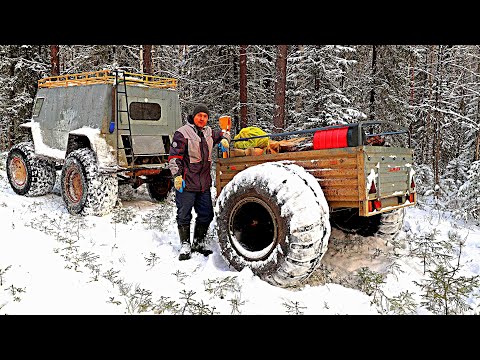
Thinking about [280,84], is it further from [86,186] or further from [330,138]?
[330,138]

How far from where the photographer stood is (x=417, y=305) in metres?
3.67

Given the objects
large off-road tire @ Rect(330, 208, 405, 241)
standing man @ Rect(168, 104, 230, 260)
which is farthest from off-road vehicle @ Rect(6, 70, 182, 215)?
large off-road tire @ Rect(330, 208, 405, 241)

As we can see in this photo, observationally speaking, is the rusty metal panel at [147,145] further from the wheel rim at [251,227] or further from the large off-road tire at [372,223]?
the large off-road tire at [372,223]

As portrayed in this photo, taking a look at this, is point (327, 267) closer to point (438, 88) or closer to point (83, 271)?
point (83, 271)

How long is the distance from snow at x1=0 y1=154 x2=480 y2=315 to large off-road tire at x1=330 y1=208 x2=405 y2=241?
12 centimetres

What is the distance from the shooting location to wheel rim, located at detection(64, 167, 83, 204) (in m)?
7.96

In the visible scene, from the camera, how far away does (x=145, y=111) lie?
8.43 metres

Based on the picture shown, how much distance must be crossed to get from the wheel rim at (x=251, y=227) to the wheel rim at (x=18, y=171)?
23.6 ft

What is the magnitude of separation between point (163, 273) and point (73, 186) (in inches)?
173

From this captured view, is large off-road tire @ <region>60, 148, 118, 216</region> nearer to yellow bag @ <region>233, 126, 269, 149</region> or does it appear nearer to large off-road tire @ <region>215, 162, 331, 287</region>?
yellow bag @ <region>233, 126, 269, 149</region>

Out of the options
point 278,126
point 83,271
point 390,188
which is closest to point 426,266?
point 390,188

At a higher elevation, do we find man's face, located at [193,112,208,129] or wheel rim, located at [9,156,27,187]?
man's face, located at [193,112,208,129]

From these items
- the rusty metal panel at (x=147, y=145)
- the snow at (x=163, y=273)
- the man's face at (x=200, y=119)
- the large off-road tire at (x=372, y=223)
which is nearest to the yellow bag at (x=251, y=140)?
the man's face at (x=200, y=119)

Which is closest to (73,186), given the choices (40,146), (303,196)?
(40,146)
